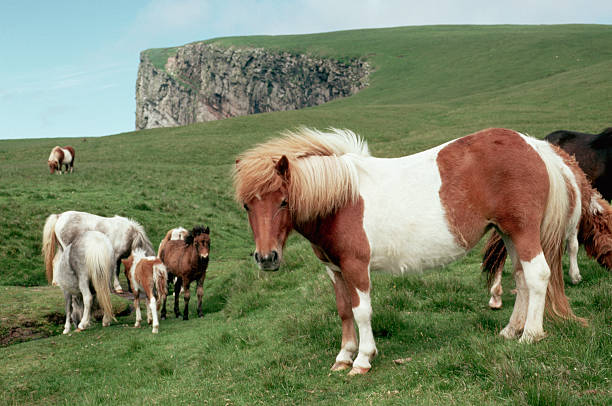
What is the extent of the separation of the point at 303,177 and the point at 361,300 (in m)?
1.45

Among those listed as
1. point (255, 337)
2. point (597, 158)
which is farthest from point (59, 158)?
point (597, 158)

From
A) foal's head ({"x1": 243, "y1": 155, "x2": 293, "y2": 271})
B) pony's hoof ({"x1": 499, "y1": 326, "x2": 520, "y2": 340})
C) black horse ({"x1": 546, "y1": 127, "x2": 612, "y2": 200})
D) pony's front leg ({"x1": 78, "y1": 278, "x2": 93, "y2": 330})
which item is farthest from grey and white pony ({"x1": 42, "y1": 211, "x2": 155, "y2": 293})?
black horse ({"x1": 546, "y1": 127, "x2": 612, "y2": 200})

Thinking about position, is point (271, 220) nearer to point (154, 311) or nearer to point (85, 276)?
point (154, 311)

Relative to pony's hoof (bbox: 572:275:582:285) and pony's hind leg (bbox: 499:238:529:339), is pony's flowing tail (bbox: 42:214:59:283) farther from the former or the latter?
pony's hoof (bbox: 572:275:582:285)

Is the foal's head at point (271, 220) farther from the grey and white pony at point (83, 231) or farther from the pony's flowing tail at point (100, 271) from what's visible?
the grey and white pony at point (83, 231)

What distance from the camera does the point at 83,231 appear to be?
12.5m

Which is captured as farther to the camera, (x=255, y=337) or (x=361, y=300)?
(x=255, y=337)

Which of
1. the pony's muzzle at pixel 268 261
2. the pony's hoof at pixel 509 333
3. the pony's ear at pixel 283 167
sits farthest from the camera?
the pony's hoof at pixel 509 333

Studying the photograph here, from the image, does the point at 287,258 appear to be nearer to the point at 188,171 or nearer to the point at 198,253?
the point at 198,253

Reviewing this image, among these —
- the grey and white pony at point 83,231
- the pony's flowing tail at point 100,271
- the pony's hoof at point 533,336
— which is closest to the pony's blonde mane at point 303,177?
the pony's hoof at point 533,336

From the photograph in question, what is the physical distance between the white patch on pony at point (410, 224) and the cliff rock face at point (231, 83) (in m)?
115

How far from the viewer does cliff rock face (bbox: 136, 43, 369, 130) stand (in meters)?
132

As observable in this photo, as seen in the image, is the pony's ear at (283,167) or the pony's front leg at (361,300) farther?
the pony's front leg at (361,300)

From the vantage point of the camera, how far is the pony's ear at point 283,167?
5.03 m
